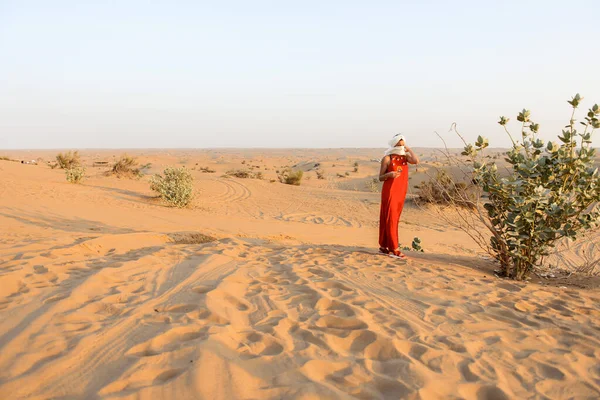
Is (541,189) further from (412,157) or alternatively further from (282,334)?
(282,334)

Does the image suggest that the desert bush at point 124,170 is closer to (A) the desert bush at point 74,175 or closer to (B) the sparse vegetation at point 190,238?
(A) the desert bush at point 74,175

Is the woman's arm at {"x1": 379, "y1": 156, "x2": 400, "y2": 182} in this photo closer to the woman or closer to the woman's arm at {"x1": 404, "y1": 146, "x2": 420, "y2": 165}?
the woman

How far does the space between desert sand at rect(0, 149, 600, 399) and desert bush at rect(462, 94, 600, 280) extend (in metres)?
0.55

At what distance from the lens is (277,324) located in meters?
3.03

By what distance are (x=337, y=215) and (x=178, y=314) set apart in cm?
1027

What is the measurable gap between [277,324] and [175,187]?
10.0 m

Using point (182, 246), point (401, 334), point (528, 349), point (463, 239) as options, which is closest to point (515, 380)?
point (528, 349)

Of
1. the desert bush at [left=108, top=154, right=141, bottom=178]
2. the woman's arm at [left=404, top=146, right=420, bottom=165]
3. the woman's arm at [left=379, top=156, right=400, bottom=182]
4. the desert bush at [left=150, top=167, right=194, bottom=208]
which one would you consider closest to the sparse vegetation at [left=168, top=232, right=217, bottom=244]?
the woman's arm at [left=379, top=156, right=400, bottom=182]

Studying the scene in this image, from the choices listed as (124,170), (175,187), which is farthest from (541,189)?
(124,170)

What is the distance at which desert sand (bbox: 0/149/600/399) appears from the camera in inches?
87.0

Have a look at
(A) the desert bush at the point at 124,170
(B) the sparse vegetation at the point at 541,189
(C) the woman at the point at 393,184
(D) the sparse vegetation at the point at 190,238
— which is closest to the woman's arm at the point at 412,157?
(C) the woman at the point at 393,184

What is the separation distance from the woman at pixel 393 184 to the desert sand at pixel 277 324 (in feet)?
1.52

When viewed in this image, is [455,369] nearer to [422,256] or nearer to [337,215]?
[422,256]

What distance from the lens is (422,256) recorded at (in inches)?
236
